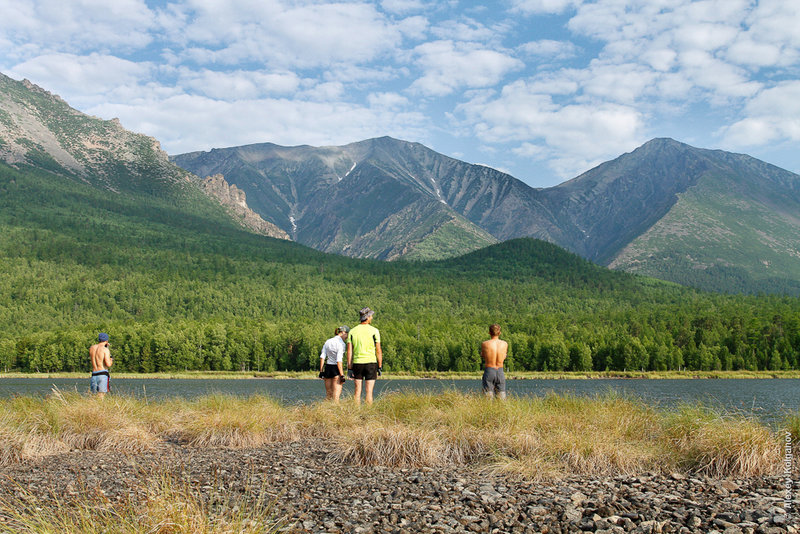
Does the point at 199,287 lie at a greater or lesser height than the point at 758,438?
greater

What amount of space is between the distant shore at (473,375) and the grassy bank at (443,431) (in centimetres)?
9098

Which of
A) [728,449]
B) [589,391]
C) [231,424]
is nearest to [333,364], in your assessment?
[231,424]

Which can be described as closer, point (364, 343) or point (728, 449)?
point (728, 449)

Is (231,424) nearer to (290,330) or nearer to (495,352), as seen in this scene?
(495,352)

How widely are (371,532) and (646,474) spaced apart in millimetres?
5759

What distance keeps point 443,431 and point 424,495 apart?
10.6 ft

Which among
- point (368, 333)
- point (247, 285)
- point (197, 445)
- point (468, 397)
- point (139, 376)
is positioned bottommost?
point (139, 376)

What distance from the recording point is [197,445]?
1425cm

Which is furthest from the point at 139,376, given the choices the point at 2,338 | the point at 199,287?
the point at 199,287

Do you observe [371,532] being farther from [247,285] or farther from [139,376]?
[247,285]

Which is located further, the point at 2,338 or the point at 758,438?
the point at 2,338

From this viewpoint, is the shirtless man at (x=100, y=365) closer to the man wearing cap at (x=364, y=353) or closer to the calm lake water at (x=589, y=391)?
the calm lake water at (x=589, y=391)

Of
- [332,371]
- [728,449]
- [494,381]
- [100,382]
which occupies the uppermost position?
[332,371]

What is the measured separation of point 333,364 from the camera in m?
18.3
